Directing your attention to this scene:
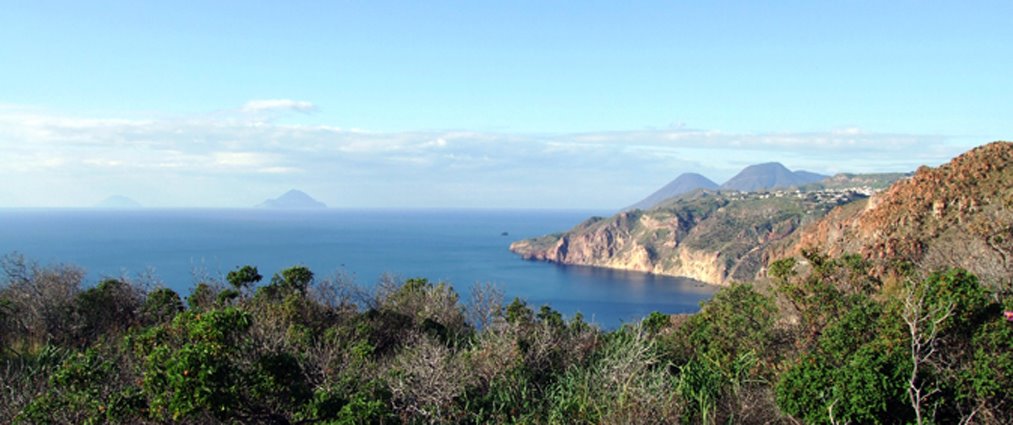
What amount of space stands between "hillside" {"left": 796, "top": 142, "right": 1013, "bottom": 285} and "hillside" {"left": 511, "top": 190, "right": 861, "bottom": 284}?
64.1 meters

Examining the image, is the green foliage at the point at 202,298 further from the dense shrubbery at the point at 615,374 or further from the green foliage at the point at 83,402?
the green foliage at the point at 83,402

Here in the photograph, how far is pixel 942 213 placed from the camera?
2530 cm

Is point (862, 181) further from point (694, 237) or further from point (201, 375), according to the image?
point (201, 375)

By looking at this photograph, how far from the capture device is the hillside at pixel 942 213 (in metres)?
18.3

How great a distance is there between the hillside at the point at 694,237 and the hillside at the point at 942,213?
210 ft

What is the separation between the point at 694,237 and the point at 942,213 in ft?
318

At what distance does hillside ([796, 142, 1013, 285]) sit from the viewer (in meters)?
18.3

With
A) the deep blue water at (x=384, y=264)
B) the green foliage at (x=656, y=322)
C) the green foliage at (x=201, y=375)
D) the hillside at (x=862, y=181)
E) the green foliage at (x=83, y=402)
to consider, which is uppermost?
the hillside at (x=862, y=181)

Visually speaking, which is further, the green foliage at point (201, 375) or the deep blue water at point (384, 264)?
the deep blue water at point (384, 264)

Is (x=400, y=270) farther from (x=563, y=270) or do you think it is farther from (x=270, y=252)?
(x=563, y=270)

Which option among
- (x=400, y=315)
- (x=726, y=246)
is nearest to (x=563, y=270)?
(x=726, y=246)

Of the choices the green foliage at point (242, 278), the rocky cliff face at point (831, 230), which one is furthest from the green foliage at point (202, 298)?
the rocky cliff face at point (831, 230)

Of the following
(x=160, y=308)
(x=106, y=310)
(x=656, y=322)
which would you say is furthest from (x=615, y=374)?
(x=106, y=310)

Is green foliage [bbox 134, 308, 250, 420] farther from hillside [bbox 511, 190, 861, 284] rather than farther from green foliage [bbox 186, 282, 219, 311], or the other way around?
hillside [bbox 511, 190, 861, 284]
